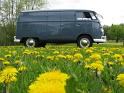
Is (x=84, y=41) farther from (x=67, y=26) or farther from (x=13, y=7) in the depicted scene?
(x=13, y=7)

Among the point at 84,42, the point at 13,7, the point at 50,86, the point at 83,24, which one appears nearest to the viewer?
the point at 50,86

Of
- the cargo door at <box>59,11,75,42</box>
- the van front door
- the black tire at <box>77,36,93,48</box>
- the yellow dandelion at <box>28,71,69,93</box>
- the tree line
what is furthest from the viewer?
the tree line

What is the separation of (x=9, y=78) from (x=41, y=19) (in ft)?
58.2

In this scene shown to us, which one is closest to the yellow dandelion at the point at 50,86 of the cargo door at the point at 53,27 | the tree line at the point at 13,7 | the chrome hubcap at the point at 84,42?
the chrome hubcap at the point at 84,42

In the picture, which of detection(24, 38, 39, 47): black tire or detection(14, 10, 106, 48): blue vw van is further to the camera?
detection(24, 38, 39, 47): black tire

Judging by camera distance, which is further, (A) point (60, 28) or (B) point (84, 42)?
(A) point (60, 28)

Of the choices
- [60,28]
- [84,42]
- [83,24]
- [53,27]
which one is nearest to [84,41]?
[84,42]

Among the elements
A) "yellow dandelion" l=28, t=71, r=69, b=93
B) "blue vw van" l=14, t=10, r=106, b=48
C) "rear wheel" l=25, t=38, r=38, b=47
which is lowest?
"rear wheel" l=25, t=38, r=38, b=47

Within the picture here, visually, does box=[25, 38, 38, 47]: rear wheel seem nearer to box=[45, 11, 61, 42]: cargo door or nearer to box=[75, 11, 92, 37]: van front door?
box=[45, 11, 61, 42]: cargo door

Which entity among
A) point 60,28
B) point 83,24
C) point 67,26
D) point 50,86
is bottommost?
point 60,28

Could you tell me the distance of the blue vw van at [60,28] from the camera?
18.3 meters

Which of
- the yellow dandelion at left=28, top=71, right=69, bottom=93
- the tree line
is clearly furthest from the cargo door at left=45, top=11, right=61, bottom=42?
the tree line

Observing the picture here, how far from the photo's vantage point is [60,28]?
62.4 ft

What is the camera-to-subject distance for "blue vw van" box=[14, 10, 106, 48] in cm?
1831
